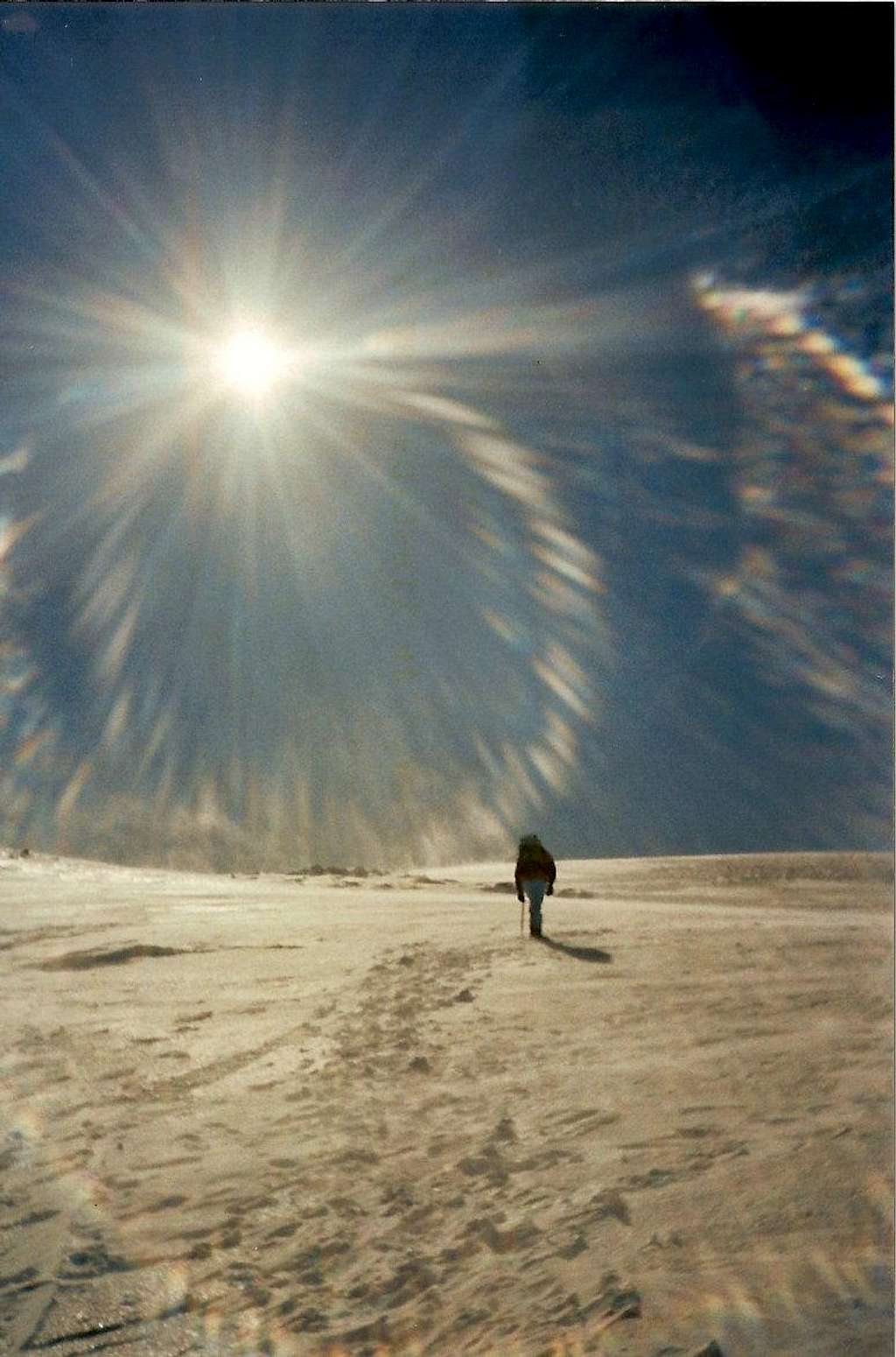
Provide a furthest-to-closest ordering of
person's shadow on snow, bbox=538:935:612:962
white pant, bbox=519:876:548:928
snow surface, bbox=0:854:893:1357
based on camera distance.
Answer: white pant, bbox=519:876:548:928
person's shadow on snow, bbox=538:935:612:962
snow surface, bbox=0:854:893:1357

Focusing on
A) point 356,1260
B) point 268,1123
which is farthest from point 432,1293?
point 268,1123

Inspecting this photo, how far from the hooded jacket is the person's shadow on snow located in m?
1.19

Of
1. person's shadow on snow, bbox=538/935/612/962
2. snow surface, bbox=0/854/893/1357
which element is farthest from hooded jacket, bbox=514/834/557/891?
snow surface, bbox=0/854/893/1357

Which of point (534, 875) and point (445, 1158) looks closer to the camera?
point (445, 1158)

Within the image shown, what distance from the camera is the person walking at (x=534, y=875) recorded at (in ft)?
44.9

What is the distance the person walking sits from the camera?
1370cm

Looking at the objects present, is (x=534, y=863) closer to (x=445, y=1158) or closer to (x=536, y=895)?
(x=536, y=895)

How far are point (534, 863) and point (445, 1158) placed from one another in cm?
954

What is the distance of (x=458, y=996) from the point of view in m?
8.52

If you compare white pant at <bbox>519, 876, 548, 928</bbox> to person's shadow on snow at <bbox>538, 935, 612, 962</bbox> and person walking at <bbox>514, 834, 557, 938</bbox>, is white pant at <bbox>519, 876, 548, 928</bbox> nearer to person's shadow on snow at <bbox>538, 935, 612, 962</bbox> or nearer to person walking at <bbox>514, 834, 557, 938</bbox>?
person walking at <bbox>514, 834, 557, 938</bbox>

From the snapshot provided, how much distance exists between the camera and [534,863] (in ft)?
45.8

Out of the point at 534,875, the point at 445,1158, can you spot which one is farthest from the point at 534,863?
the point at 445,1158

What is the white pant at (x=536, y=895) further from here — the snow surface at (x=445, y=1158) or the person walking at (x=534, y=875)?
the snow surface at (x=445, y=1158)

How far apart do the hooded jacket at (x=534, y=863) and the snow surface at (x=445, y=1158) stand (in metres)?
3.72
